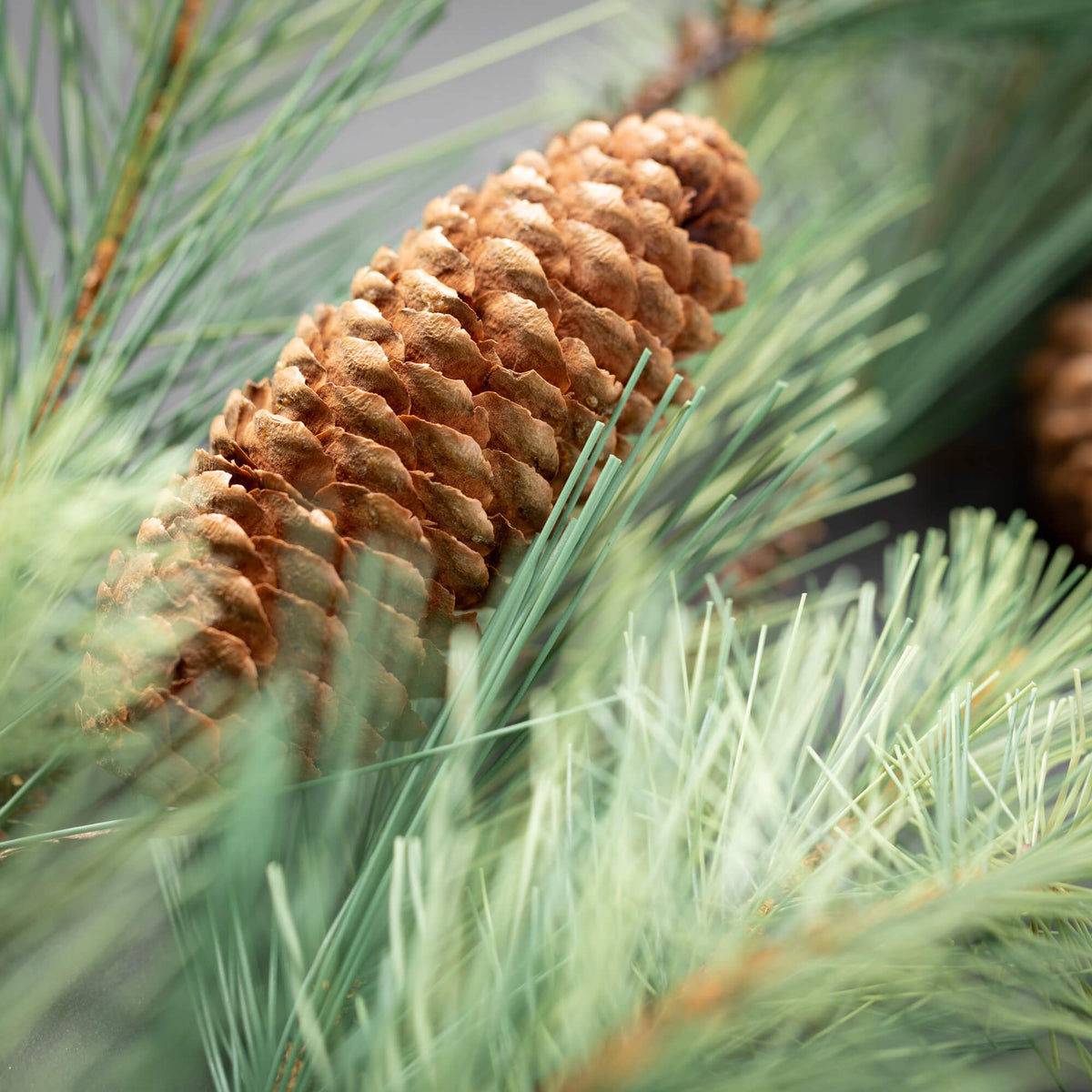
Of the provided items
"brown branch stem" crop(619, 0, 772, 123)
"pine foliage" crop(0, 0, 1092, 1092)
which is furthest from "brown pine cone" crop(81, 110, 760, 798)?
"brown branch stem" crop(619, 0, 772, 123)

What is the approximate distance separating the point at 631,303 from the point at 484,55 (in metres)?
0.12

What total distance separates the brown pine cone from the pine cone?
0.25m

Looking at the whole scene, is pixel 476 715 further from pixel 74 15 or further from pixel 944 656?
pixel 74 15

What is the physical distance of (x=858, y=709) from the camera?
0.19 metres

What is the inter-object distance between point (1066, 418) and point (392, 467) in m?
0.34

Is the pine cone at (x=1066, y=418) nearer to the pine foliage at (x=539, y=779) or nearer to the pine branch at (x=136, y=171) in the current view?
the pine foliage at (x=539, y=779)

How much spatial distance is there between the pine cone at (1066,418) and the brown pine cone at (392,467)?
25cm

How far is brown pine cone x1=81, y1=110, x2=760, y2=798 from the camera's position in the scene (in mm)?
175

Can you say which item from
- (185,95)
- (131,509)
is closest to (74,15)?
(185,95)

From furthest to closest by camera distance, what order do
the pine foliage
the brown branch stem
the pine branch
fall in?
the brown branch stem < the pine branch < the pine foliage

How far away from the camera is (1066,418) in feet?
1.34

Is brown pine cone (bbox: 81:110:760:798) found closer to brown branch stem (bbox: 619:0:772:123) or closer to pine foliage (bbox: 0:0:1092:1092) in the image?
pine foliage (bbox: 0:0:1092:1092)

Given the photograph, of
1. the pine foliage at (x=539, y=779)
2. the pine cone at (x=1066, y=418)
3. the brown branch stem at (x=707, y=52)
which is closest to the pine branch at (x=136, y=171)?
→ the pine foliage at (x=539, y=779)

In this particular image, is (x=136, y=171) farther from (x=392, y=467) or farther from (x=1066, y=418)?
(x=1066, y=418)
